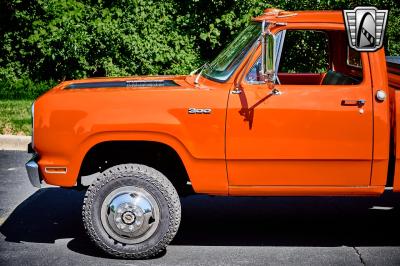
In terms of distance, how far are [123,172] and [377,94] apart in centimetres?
205

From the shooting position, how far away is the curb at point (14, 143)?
10055 millimetres

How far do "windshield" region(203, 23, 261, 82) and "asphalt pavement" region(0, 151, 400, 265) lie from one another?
56.8 inches

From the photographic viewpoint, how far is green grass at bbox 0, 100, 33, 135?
10.4m

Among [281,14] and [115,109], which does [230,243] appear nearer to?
[115,109]

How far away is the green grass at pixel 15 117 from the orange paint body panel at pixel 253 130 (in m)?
4.85

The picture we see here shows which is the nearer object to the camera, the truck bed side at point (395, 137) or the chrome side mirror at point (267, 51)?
the chrome side mirror at point (267, 51)

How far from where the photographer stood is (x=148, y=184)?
5.69m

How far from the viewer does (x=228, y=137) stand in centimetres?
560

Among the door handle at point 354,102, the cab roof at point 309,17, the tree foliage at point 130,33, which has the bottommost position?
the tree foliage at point 130,33

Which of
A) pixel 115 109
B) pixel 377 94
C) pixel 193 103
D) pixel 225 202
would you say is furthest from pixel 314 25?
pixel 225 202

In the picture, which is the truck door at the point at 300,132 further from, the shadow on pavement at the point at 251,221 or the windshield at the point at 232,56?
the shadow on pavement at the point at 251,221

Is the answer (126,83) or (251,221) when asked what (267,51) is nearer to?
(126,83)

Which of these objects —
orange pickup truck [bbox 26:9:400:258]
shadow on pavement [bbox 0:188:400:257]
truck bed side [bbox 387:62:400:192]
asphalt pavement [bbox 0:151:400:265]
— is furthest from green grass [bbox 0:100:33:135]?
truck bed side [bbox 387:62:400:192]

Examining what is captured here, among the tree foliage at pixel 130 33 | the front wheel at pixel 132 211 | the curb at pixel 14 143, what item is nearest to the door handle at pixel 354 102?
the front wheel at pixel 132 211
